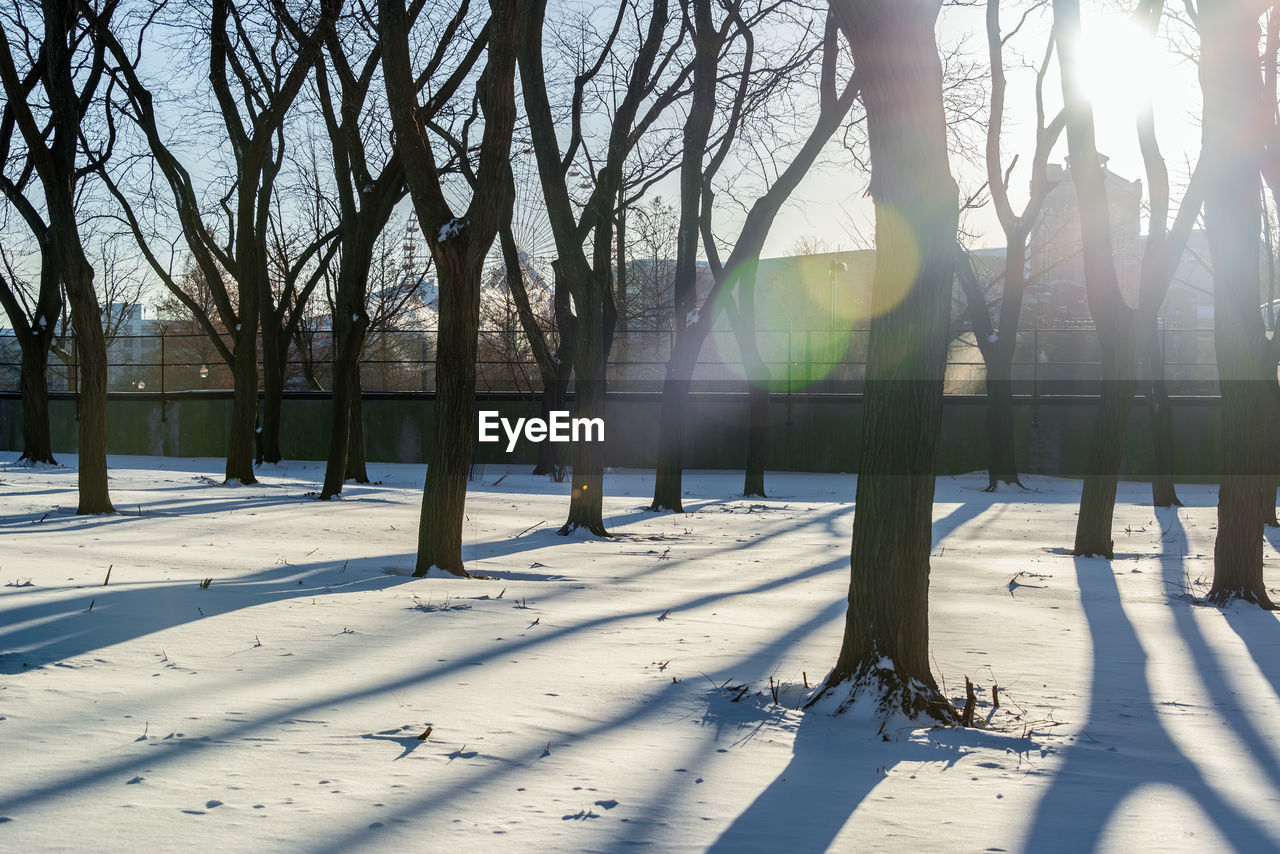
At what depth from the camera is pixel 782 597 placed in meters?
7.91

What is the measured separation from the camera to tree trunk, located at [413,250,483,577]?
805 centimetres

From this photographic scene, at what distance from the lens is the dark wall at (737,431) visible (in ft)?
84.6

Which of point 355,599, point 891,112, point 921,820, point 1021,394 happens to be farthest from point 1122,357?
point 1021,394

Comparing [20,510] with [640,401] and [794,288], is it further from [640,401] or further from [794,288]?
[794,288]

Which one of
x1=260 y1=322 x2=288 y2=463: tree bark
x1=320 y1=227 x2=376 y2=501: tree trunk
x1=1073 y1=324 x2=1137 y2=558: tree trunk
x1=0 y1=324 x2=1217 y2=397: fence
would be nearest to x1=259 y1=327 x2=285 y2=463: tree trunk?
x1=260 y1=322 x2=288 y2=463: tree bark

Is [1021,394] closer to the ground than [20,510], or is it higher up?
higher up

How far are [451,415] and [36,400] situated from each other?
16.3 metres

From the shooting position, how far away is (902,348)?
15.2 feet

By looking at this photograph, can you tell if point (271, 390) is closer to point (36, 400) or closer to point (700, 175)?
point (36, 400)

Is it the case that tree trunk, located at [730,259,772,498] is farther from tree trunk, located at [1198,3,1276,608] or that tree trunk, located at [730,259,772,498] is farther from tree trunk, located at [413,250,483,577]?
tree trunk, located at [413,250,483,577]

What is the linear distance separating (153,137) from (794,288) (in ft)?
128

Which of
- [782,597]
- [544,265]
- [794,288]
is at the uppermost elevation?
[794,288]

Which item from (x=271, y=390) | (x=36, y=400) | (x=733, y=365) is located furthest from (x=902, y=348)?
(x=733, y=365)

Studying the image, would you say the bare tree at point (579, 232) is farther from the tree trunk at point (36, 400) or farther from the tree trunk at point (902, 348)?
the tree trunk at point (36, 400)
